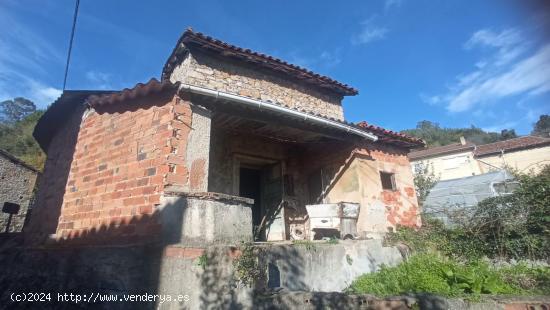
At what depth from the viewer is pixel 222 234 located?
3420mm

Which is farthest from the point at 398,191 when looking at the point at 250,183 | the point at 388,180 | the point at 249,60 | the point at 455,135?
the point at 455,135

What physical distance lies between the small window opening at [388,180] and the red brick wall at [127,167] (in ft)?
18.8

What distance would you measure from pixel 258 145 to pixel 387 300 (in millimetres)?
5211

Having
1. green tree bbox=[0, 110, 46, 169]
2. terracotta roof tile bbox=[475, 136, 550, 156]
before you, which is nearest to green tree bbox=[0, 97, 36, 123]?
green tree bbox=[0, 110, 46, 169]

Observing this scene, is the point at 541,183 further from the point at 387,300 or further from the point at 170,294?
the point at 170,294

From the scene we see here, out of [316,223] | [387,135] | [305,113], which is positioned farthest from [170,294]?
[387,135]

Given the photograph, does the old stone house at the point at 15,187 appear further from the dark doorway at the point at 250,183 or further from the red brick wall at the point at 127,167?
the red brick wall at the point at 127,167

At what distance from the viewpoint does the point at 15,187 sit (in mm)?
14266

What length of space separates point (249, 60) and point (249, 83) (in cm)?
62

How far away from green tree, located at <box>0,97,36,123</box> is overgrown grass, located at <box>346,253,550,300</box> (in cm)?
5466

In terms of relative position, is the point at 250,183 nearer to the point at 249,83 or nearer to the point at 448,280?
the point at 249,83

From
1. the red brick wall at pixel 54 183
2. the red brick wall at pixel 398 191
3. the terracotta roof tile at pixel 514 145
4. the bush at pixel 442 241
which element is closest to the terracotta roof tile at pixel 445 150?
the terracotta roof tile at pixel 514 145

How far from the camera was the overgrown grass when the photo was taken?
3.97 metres

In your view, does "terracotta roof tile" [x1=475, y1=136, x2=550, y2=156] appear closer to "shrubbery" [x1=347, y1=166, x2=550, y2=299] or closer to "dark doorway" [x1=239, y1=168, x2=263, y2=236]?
"shrubbery" [x1=347, y1=166, x2=550, y2=299]
